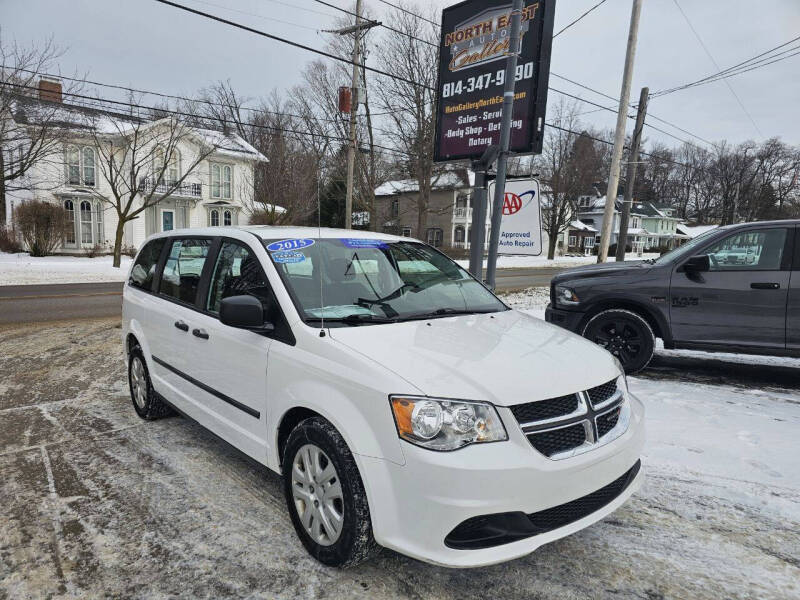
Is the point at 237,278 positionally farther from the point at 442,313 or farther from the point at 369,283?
the point at 442,313

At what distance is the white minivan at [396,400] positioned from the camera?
2.19 m

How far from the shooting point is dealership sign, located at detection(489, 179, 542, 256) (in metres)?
7.43

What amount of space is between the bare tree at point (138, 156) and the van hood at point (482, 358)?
843 inches

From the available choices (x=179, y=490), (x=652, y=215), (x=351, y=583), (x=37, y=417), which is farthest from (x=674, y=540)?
(x=652, y=215)

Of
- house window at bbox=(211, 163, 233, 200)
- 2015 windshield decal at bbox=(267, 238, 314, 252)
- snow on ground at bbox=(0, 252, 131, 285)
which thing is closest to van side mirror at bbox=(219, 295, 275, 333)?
2015 windshield decal at bbox=(267, 238, 314, 252)

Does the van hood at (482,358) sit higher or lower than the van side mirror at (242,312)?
lower

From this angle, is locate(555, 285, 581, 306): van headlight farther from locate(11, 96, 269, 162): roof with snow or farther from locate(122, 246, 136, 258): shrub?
locate(122, 246, 136, 258): shrub

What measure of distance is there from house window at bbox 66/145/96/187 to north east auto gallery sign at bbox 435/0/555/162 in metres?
27.3

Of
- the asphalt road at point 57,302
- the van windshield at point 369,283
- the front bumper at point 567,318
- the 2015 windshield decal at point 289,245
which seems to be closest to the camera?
the van windshield at point 369,283

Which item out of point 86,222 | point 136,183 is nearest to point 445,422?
point 136,183

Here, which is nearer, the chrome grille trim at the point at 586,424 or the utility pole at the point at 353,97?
the chrome grille trim at the point at 586,424

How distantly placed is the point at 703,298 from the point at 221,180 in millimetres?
34655

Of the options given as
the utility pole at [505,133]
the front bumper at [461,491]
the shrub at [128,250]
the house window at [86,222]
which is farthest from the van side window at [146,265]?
the house window at [86,222]

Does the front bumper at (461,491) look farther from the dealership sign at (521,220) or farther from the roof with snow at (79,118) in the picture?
the roof with snow at (79,118)
